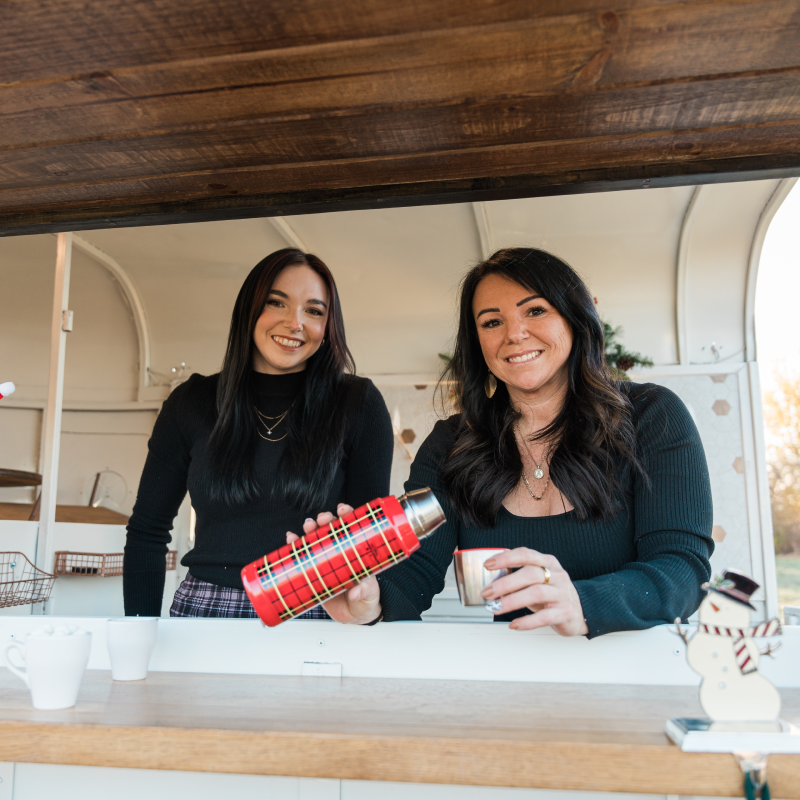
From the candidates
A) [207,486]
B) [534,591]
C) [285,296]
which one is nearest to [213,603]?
[207,486]

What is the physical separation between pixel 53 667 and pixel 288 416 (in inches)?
27.0

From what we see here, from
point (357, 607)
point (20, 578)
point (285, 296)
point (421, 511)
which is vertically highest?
point (285, 296)

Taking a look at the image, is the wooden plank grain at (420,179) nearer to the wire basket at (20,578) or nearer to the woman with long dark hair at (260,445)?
the woman with long dark hair at (260,445)

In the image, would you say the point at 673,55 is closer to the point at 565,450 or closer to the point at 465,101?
the point at 465,101

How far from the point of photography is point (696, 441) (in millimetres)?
1044

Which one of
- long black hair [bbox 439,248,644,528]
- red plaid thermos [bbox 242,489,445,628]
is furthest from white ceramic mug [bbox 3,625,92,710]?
long black hair [bbox 439,248,644,528]

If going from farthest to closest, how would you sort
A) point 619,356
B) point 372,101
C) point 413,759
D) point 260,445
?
point 619,356
point 260,445
point 372,101
point 413,759

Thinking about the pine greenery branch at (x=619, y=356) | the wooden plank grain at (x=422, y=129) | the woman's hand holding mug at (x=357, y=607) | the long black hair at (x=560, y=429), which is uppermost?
the pine greenery branch at (x=619, y=356)

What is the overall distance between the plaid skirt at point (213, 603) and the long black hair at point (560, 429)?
329 mm

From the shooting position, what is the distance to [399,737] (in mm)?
592

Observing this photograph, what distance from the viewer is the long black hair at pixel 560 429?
1.06 metres

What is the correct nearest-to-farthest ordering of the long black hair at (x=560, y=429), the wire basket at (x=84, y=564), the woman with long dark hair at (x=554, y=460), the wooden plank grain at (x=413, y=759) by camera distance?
1. the wooden plank grain at (x=413, y=759)
2. the woman with long dark hair at (x=554, y=460)
3. the long black hair at (x=560, y=429)
4. the wire basket at (x=84, y=564)

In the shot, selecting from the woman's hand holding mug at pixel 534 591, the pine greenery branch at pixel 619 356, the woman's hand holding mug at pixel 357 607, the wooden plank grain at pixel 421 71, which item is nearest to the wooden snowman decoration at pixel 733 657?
the woman's hand holding mug at pixel 534 591

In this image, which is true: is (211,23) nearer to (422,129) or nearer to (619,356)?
(422,129)
